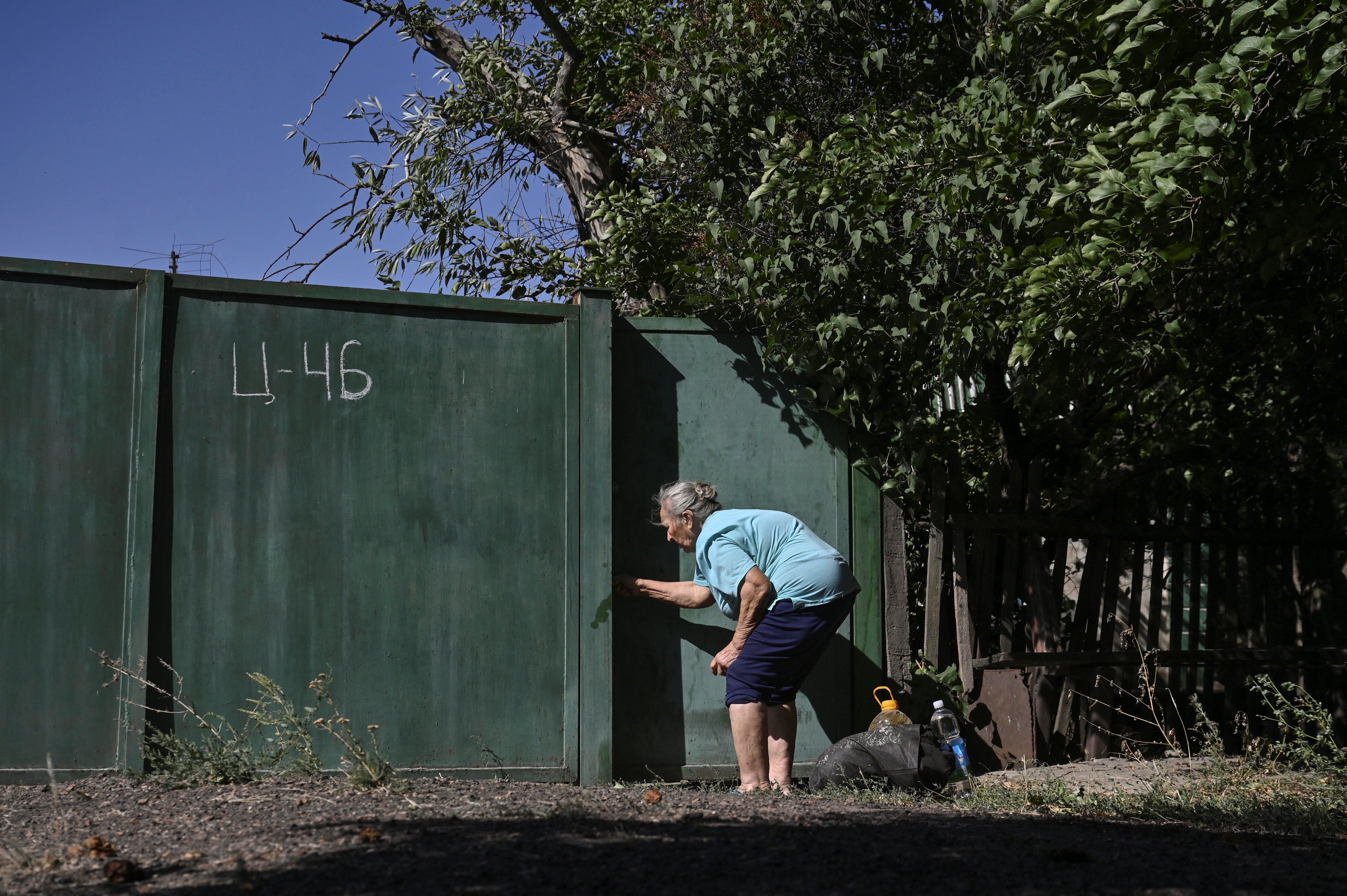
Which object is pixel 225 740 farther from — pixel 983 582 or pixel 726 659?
pixel 983 582

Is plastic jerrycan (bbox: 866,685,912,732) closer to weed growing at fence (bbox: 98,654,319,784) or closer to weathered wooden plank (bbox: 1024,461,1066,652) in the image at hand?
weathered wooden plank (bbox: 1024,461,1066,652)

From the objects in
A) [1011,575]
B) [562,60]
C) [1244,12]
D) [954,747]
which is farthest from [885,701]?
[562,60]

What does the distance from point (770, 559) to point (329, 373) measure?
6.76 ft

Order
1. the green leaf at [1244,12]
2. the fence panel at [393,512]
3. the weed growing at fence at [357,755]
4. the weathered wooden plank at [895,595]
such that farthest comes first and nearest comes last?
the weathered wooden plank at [895,595] → the fence panel at [393,512] → the weed growing at fence at [357,755] → the green leaf at [1244,12]

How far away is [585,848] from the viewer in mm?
2863

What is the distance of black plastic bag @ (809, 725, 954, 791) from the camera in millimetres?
4410

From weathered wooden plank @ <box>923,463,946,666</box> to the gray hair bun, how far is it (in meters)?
1.26

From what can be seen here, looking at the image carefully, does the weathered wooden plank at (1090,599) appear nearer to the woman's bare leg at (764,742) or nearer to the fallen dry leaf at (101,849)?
the woman's bare leg at (764,742)

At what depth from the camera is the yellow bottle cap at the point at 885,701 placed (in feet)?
16.0

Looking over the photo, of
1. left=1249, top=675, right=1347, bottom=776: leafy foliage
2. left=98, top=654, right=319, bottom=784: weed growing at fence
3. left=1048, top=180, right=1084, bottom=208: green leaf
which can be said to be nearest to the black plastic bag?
left=1249, top=675, right=1347, bottom=776: leafy foliage

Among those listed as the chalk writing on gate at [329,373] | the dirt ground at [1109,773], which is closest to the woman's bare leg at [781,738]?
the dirt ground at [1109,773]

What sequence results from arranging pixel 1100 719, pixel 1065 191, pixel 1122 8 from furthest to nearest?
pixel 1100 719, pixel 1065 191, pixel 1122 8

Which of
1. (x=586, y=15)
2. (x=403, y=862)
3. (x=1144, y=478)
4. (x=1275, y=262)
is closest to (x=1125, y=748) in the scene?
(x=1144, y=478)

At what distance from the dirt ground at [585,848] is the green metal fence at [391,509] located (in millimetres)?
687
